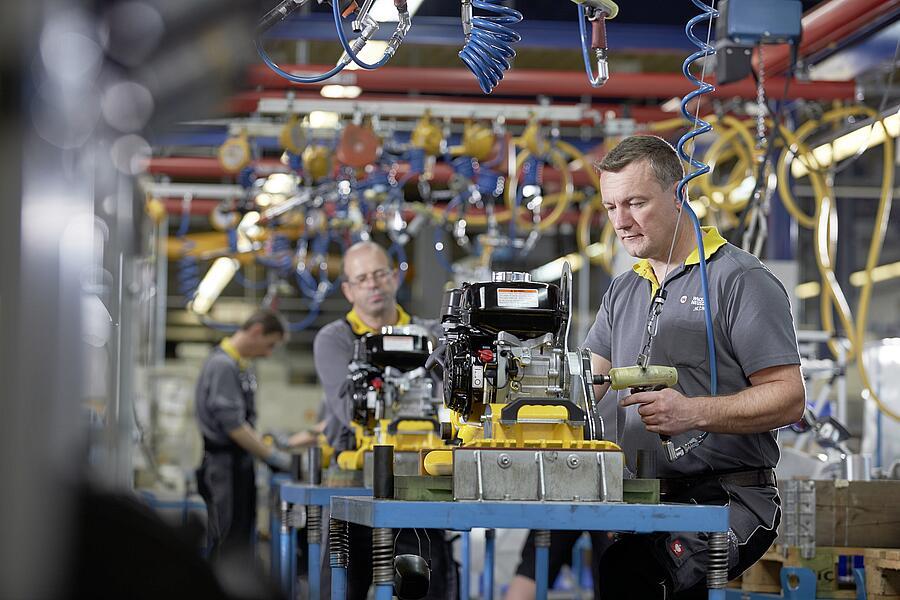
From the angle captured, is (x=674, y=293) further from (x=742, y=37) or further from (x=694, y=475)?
(x=742, y=37)

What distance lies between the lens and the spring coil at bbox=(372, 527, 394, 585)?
2.44m

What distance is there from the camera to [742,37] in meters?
4.54

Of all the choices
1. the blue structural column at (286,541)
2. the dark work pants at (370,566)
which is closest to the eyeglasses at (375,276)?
the blue structural column at (286,541)

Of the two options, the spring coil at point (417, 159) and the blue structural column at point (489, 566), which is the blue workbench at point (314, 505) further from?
the spring coil at point (417, 159)

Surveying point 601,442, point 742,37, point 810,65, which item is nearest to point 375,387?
point 601,442

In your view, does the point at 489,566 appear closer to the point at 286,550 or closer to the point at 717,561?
the point at 286,550

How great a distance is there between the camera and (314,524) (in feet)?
12.6

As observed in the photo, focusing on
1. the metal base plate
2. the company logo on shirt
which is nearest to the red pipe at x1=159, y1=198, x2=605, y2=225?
the company logo on shirt

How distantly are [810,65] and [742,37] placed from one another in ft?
7.99

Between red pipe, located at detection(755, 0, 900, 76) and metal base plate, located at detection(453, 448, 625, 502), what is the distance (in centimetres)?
359

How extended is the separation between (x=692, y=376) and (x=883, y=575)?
3.74ft

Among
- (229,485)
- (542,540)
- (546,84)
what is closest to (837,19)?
(546,84)

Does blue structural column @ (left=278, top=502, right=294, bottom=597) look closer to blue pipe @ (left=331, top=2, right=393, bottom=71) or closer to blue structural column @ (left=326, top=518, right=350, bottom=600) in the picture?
blue structural column @ (left=326, top=518, right=350, bottom=600)

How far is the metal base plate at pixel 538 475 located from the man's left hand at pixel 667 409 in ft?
0.87
